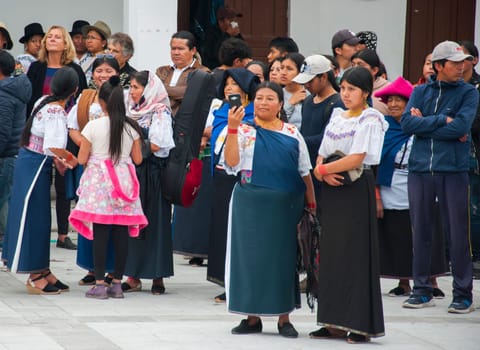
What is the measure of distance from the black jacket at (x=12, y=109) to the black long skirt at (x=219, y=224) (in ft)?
8.52

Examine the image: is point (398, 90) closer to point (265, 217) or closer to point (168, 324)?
point (265, 217)

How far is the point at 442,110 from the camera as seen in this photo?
30.6 feet

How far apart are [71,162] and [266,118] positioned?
2.07 metres

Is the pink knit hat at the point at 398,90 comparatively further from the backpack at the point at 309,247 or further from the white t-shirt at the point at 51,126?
the white t-shirt at the point at 51,126

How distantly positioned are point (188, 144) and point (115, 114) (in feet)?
2.47

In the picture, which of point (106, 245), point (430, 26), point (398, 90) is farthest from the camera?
point (430, 26)

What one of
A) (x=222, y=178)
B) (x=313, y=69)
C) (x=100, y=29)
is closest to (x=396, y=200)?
(x=313, y=69)

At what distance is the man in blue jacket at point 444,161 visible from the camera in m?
9.23

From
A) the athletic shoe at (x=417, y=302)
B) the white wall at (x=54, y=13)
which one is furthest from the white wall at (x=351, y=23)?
the athletic shoe at (x=417, y=302)

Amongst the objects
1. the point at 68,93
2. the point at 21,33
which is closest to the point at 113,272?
the point at 68,93

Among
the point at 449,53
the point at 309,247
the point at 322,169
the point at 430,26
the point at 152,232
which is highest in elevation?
the point at 430,26

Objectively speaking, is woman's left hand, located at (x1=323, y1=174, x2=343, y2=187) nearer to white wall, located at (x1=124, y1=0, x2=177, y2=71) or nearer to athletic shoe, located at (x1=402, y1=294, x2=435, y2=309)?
athletic shoe, located at (x1=402, y1=294, x2=435, y2=309)

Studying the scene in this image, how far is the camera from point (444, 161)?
925 cm

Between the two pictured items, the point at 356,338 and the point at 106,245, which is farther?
the point at 106,245
